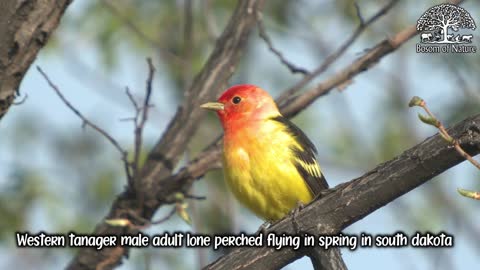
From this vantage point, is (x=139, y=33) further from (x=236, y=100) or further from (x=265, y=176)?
(x=265, y=176)

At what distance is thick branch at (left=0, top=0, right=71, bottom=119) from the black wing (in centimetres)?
199

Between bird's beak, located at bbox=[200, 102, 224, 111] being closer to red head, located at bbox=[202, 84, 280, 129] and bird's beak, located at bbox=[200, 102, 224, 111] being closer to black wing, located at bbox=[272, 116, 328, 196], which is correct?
red head, located at bbox=[202, 84, 280, 129]

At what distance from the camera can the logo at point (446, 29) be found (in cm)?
587

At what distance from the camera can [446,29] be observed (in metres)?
6.21

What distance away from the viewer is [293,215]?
3.99m

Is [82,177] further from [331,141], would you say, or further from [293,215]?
[293,215]

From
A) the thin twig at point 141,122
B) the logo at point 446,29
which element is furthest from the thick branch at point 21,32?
the logo at point 446,29

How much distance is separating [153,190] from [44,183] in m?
2.26

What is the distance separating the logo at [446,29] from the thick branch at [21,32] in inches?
112

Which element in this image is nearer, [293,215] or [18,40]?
[293,215]

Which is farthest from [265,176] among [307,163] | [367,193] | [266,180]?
[367,193]

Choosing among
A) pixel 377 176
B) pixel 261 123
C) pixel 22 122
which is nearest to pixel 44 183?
pixel 22 122

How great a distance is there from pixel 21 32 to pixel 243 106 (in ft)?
8.31

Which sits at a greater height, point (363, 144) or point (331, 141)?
point (331, 141)
